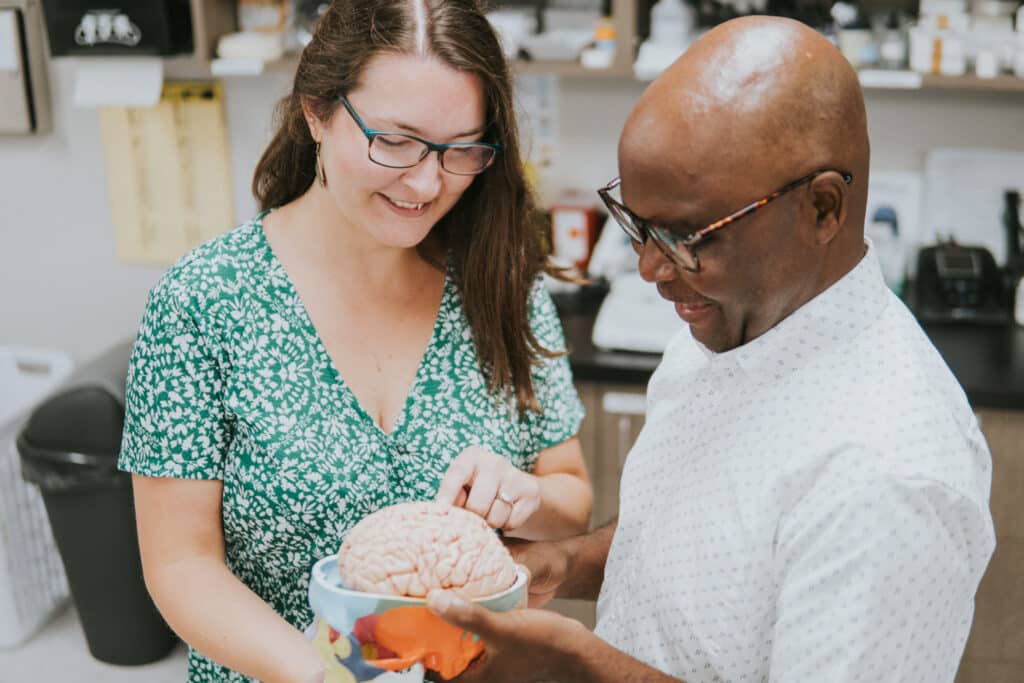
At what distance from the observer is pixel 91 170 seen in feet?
10.4

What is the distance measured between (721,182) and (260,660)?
0.82 m

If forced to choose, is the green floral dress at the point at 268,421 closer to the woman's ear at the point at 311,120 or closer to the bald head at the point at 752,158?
the woman's ear at the point at 311,120

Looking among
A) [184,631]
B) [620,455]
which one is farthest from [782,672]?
[620,455]

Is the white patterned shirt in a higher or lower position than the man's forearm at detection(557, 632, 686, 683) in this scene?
higher

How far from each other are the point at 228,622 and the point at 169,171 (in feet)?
6.73

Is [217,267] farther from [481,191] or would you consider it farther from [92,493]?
[92,493]

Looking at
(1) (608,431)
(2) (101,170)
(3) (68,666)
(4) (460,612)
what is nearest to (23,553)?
(3) (68,666)

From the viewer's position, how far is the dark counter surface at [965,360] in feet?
7.30

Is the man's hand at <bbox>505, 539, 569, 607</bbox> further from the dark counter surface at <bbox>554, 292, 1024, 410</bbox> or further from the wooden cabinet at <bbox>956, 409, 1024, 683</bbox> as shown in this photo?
the wooden cabinet at <bbox>956, 409, 1024, 683</bbox>

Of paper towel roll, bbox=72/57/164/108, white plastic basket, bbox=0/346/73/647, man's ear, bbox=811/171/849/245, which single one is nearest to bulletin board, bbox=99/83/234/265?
paper towel roll, bbox=72/57/164/108

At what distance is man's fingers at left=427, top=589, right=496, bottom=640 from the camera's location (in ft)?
3.26

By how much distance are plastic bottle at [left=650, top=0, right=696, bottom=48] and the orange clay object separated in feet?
6.10

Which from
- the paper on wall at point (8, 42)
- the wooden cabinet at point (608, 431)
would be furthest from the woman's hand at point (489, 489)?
the paper on wall at point (8, 42)

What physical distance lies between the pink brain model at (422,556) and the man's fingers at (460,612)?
7cm
